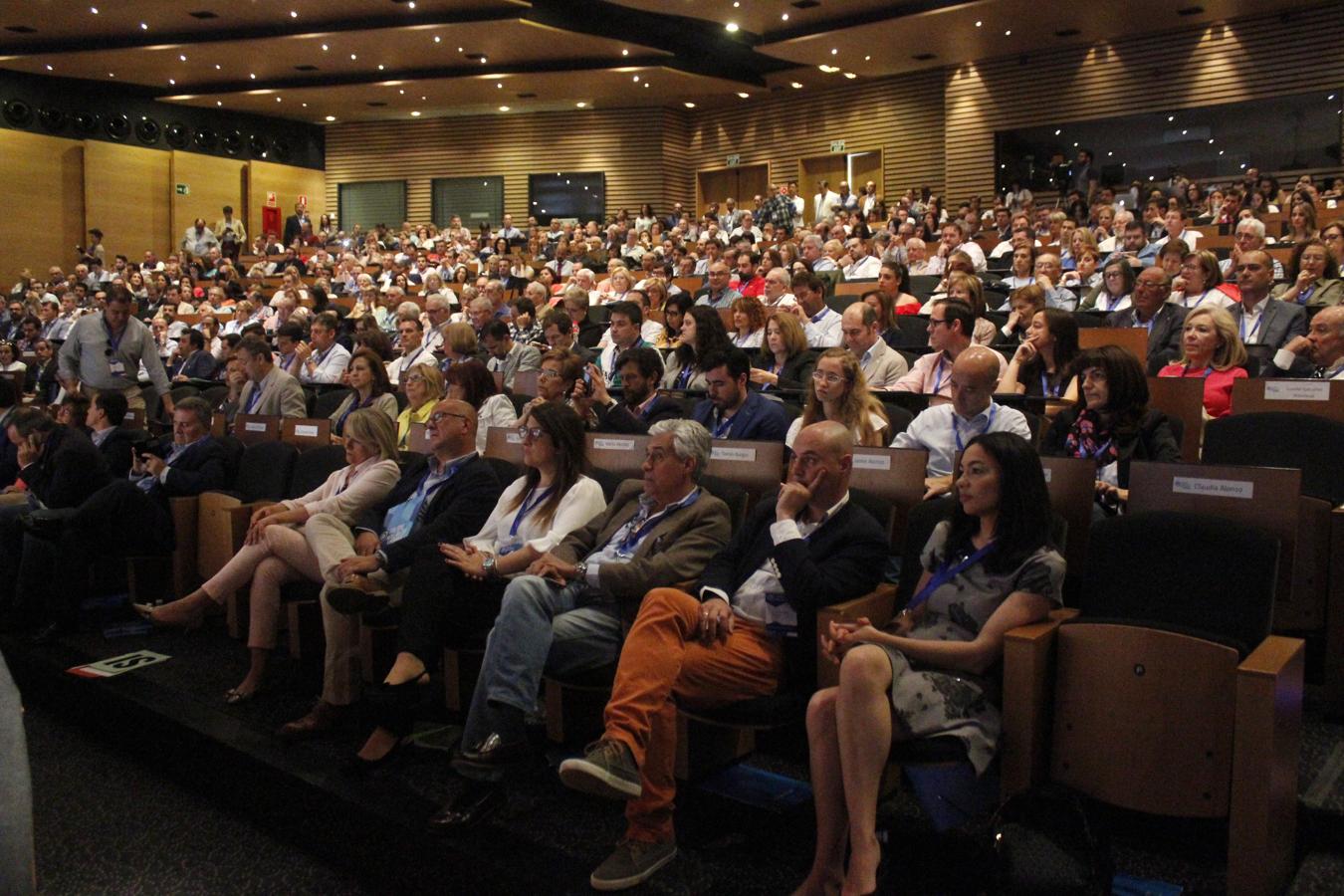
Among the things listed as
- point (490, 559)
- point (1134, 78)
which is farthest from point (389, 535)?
point (1134, 78)

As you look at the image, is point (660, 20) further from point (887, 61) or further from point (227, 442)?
point (227, 442)

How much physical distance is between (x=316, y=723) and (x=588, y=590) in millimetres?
887

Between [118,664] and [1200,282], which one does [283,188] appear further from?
[1200,282]

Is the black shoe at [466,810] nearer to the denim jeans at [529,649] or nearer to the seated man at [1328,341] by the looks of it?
the denim jeans at [529,649]

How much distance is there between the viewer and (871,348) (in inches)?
173

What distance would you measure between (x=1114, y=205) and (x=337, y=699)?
363 inches

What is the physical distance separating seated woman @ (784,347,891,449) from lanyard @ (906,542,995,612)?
105 centimetres

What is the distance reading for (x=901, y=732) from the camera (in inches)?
75.4

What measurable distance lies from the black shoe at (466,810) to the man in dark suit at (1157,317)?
10.7 ft

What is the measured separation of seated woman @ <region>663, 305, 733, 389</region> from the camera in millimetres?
4418

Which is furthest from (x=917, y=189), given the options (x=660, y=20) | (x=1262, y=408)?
(x=1262, y=408)

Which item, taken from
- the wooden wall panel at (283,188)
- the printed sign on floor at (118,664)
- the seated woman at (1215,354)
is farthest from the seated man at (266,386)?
the wooden wall panel at (283,188)

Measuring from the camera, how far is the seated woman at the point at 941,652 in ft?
6.08

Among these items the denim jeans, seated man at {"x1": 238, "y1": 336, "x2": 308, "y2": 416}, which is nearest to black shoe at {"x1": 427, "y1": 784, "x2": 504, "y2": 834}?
the denim jeans
